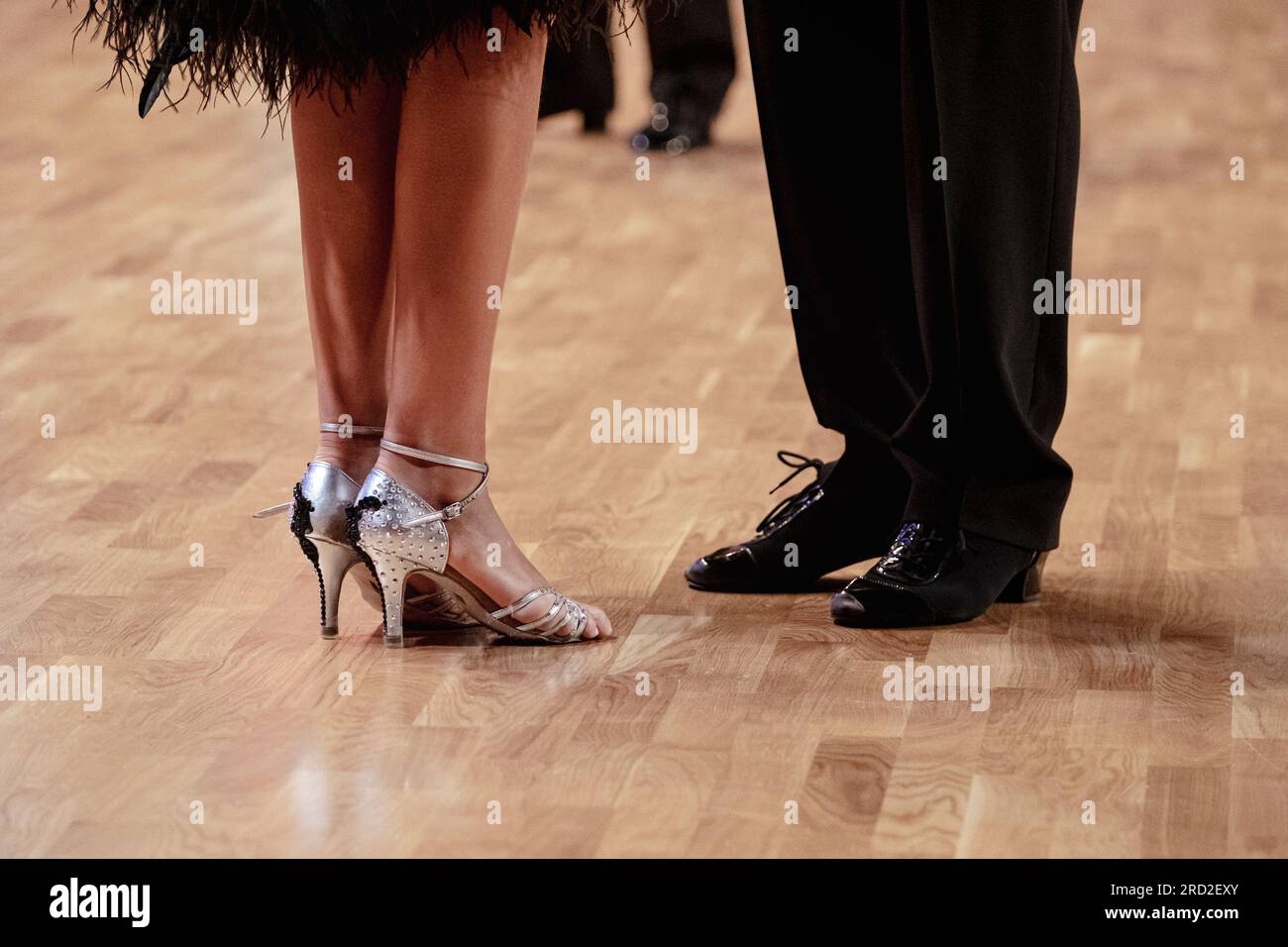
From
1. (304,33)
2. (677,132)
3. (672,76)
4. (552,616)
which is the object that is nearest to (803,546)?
(552,616)

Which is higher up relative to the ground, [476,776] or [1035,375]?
[1035,375]

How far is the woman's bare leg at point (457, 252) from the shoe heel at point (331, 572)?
7 cm

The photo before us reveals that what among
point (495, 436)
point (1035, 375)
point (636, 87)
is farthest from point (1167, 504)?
point (636, 87)

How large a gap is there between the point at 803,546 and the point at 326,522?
408mm

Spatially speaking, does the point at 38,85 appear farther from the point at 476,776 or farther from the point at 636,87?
the point at 476,776

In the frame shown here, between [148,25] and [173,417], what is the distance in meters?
0.77

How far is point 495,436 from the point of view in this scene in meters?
2.03

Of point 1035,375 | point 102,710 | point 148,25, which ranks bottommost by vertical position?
point 102,710

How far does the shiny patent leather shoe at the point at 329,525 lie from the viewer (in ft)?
4.62

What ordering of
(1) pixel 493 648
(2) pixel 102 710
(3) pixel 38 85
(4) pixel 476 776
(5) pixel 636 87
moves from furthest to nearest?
1. (5) pixel 636 87
2. (3) pixel 38 85
3. (1) pixel 493 648
4. (2) pixel 102 710
5. (4) pixel 476 776

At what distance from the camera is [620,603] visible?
1.56 m

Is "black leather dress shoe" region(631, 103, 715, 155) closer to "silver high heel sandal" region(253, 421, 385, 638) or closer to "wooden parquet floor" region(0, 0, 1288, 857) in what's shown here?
"wooden parquet floor" region(0, 0, 1288, 857)

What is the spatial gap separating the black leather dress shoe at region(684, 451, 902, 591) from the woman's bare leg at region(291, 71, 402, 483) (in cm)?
31

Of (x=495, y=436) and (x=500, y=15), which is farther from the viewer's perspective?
(x=495, y=436)
